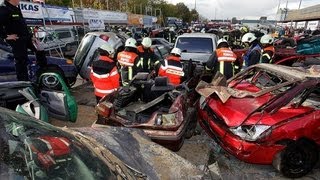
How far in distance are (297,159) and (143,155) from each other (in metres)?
2.66

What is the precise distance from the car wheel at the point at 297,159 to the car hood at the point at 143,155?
2137 millimetres

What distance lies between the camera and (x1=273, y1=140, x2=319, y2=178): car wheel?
4.53m

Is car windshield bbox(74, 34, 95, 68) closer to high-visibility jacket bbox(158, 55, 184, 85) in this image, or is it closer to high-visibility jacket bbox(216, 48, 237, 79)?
high-visibility jacket bbox(158, 55, 184, 85)

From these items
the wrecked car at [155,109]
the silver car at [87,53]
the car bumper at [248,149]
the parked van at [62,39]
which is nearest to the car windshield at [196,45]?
the silver car at [87,53]

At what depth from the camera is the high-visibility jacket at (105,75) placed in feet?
19.4

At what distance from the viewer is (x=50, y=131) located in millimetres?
2559

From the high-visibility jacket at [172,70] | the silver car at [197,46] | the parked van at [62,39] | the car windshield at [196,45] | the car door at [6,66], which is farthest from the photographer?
the parked van at [62,39]

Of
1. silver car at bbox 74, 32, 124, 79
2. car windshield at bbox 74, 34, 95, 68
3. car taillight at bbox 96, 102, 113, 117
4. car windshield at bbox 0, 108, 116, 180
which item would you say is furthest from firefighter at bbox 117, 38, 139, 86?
car windshield at bbox 0, 108, 116, 180

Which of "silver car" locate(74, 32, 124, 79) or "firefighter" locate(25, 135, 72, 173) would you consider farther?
"silver car" locate(74, 32, 124, 79)

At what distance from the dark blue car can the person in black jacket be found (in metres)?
0.89

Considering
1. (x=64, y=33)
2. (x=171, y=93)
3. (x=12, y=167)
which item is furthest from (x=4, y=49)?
(x=64, y=33)

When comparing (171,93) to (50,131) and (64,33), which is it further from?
(64,33)

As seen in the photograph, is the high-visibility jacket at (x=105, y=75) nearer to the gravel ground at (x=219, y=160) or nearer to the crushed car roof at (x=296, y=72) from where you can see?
the gravel ground at (x=219, y=160)

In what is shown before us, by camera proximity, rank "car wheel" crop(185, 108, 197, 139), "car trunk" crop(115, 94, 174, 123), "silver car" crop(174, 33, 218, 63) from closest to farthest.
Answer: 1. "car trunk" crop(115, 94, 174, 123)
2. "car wheel" crop(185, 108, 197, 139)
3. "silver car" crop(174, 33, 218, 63)
